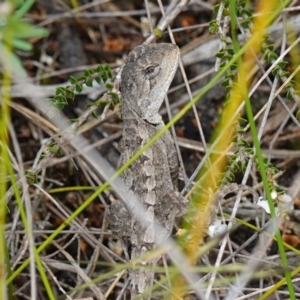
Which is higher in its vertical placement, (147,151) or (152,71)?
(152,71)

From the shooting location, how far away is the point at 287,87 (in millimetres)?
3416

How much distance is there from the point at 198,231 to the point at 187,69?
1.87 meters

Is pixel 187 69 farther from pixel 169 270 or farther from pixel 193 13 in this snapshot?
pixel 169 270

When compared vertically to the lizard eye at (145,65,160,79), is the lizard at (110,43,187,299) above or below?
below

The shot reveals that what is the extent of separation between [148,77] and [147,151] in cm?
43

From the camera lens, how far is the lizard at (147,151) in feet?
11.5

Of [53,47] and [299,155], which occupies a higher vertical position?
[53,47]

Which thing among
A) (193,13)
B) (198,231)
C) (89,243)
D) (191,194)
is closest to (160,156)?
(191,194)

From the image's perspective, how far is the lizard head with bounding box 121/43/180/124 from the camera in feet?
11.5

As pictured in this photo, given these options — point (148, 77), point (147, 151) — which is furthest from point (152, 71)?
point (147, 151)

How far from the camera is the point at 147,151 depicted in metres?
3.58

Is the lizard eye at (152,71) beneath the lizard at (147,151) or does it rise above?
above

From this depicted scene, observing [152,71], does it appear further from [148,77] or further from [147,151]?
[147,151]

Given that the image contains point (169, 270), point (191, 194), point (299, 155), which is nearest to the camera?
point (169, 270)
